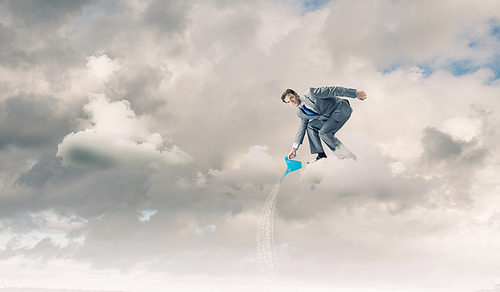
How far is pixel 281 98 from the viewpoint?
39.9 feet

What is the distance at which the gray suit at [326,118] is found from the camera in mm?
12156

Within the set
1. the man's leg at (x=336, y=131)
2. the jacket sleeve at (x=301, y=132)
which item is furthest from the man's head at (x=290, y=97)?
the man's leg at (x=336, y=131)

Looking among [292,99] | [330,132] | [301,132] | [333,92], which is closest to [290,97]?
[292,99]

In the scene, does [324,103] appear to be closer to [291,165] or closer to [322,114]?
[322,114]

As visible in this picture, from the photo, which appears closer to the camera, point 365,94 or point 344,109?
point 365,94

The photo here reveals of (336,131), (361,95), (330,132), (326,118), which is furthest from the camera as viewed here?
(336,131)

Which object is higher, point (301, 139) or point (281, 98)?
point (281, 98)

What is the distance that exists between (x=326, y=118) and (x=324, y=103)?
27.6 inches

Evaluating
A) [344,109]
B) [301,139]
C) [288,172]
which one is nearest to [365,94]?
[344,109]

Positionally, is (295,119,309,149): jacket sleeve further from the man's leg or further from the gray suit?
the man's leg

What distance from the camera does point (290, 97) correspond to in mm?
12094

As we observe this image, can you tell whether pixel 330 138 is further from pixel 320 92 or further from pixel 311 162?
pixel 320 92

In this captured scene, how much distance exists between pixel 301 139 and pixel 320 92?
2.31 meters

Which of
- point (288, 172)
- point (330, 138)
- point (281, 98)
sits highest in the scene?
point (281, 98)
